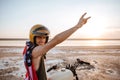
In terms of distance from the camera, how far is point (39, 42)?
195 centimetres

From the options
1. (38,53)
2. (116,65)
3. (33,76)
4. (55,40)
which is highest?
(55,40)

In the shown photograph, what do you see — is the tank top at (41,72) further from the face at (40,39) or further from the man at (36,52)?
the face at (40,39)

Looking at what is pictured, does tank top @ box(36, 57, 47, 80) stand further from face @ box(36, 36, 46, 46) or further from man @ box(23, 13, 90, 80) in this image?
face @ box(36, 36, 46, 46)

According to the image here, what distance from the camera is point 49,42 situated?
1.63m

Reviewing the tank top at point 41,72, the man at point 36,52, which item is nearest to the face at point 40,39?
the man at point 36,52

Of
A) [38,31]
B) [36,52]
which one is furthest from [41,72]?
[38,31]

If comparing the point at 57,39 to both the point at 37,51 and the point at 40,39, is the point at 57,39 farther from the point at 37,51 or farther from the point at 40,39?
the point at 40,39

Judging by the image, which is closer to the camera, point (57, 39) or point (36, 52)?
point (57, 39)

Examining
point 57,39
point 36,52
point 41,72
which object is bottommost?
point 41,72

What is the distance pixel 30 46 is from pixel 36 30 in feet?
0.54

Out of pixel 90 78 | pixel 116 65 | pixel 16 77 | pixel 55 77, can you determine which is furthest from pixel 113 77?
pixel 55 77

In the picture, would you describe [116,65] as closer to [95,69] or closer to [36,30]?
[95,69]

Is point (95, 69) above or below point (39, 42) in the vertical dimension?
below

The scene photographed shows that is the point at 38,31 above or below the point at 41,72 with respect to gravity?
above
